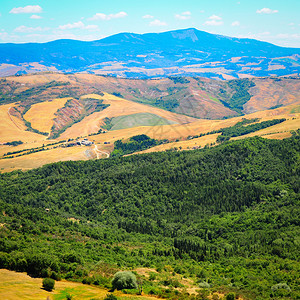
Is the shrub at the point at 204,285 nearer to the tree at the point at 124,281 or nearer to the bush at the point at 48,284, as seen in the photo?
the tree at the point at 124,281

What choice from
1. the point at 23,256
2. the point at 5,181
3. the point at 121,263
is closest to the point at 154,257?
the point at 121,263

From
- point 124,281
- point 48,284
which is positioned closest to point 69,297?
point 48,284

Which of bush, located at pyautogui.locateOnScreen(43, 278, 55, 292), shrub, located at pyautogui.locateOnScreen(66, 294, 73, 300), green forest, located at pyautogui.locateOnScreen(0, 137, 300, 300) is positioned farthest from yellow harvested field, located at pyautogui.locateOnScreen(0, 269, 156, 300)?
green forest, located at pyautogui.locateOnScreen(0, 137, 300, 300)

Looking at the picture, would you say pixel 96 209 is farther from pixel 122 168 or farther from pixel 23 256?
pixel 23 256

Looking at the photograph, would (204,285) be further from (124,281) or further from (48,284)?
(48,284)

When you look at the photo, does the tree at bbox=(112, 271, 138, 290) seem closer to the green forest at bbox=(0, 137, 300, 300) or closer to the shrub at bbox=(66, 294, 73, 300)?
the green forest at bbox=(0, 137, 300, 300)

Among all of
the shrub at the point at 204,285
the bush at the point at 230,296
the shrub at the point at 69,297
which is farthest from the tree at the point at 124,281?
the bush at the point at 230,296
